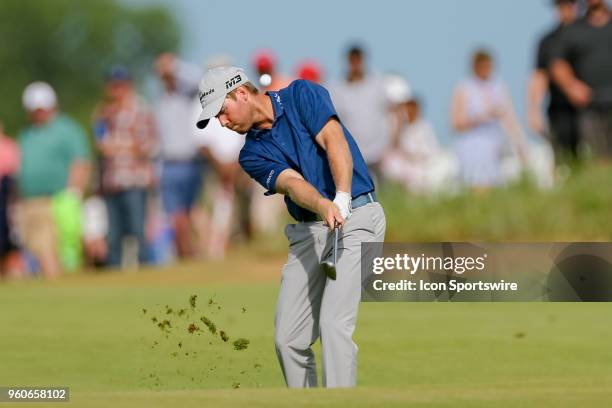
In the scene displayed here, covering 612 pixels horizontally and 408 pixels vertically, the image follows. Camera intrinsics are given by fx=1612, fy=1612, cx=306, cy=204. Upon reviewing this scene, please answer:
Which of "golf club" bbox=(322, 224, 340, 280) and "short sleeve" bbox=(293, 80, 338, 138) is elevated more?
"short sleeve" bbox=(293, 80, 338, 138)

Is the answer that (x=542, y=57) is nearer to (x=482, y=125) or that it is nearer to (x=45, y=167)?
(x=482, y=125)

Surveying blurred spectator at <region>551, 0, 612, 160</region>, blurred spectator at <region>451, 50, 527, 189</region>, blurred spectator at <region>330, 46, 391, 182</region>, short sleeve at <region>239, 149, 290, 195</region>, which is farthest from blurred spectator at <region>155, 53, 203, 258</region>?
short sleeve at <region>239, 149, 290, 195</region>

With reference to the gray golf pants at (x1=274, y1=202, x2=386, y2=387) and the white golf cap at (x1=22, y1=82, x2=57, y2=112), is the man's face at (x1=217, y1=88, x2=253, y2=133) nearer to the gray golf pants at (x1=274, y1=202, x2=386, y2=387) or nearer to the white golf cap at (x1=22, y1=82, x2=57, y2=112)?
the gray golf pants at (x1=274, y1=202, x2=386, y2=387)

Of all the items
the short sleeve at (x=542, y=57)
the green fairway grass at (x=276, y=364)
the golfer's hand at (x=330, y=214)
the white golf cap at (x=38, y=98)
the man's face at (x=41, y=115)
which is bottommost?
the green fairway grass at (x=276, y=364)

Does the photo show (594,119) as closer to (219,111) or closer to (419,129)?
(419,129)

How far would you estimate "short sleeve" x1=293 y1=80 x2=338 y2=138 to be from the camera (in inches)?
317

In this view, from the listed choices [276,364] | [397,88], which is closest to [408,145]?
[397,88]

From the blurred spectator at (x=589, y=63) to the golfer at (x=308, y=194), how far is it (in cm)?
877

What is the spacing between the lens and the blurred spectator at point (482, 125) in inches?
721

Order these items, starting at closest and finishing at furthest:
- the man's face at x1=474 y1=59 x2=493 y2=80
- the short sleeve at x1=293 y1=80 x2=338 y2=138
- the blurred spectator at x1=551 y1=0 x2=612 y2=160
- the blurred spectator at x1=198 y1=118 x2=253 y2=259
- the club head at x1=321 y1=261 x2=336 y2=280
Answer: the club head at x1=321 y1=261 x2=336 y2=280 < the short sleeve at x1=293 y1=80 x2=338 y2=138 < the blurred spectator at x1=551 y1=0 x2=612 y2=160 < the man's face at x1=474 y1=59 x2=493 y2=80 < the blurred spectator at x1=198 y1=118 x2=253 y2=259

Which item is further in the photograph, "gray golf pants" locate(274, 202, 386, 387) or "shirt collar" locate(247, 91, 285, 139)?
"shirt collar" locate(247, 91, 285, 139)

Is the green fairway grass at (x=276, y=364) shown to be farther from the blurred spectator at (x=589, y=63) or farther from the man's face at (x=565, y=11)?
the man's face at (x=565, y=11)

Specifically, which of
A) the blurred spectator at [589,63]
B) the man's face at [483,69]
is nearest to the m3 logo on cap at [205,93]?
the blurred spectator at [589,63]

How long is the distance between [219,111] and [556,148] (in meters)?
9.80
